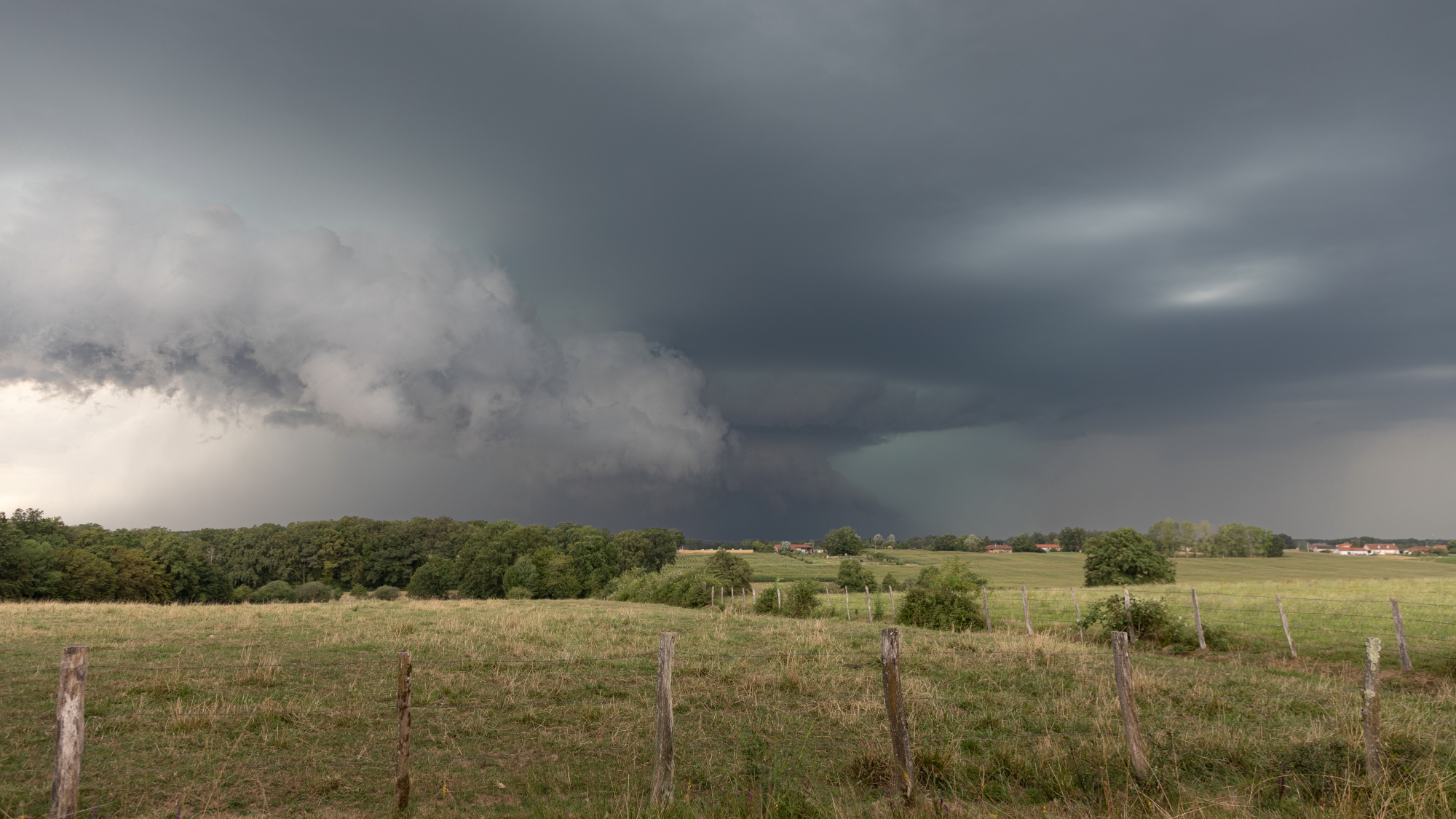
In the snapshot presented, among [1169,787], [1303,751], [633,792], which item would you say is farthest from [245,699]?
[1303,751]

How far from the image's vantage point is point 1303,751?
8.16 meters

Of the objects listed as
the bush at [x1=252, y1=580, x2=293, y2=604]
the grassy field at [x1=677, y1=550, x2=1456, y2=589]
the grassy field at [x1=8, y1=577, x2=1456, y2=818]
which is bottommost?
the grassy field at [x1=677, y1=550, x2=1456, y2=589]

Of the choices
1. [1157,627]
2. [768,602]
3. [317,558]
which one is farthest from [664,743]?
[317,558]

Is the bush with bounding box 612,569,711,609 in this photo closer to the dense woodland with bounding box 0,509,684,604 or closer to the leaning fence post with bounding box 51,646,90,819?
the dense woodland with bounding box 0,509,684,604

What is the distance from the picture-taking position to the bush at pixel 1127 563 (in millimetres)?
71125

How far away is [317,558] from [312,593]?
29.1 m

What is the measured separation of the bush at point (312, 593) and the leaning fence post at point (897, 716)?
8708 cm

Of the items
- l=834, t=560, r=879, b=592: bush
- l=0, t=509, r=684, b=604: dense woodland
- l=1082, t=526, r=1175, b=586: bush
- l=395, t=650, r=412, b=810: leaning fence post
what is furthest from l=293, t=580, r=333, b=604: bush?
l=1082, t=526, r=1175, b=586: bush

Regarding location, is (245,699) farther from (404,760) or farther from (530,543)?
(530,543)

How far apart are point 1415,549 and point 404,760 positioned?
21572 centimetres

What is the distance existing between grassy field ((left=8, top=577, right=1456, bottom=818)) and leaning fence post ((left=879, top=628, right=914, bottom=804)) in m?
0.35

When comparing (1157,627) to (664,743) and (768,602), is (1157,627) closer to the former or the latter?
(768,602)

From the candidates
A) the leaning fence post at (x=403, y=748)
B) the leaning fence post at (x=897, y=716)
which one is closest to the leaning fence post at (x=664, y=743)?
the leaning fence post at (x=897, y=716)

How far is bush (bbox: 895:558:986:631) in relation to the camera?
31047 millimetres
